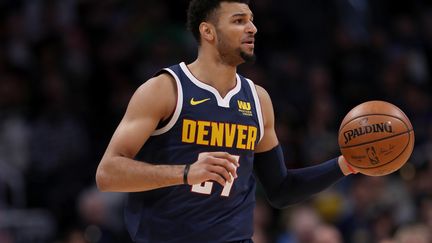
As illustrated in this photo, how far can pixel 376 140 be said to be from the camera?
18.9 feet

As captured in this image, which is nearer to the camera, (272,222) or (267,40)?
(272,222)

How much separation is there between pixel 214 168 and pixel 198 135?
66 cm

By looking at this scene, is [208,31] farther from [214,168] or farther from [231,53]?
[214,168]

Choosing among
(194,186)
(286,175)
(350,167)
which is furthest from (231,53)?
(350,167)

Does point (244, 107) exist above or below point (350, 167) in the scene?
above

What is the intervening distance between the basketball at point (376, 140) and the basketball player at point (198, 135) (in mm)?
575

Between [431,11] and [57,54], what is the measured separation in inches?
200

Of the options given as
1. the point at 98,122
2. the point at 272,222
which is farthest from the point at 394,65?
the point at 98,122

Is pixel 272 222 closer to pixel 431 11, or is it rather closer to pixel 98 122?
pixel 98 122

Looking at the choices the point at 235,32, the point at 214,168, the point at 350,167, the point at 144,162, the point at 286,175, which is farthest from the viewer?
the point at 286,175

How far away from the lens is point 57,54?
41.8ft

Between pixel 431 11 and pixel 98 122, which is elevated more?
pixel 431 11

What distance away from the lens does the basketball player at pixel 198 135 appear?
5359mm

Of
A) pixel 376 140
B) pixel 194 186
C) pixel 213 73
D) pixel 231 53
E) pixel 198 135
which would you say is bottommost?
pixel 194 186
